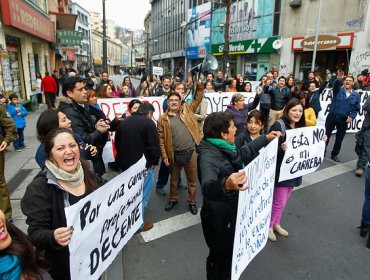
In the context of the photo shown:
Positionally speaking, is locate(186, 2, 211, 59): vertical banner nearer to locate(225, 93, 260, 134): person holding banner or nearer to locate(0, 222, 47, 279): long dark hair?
locate(225, 93, 260, 134): person holding banner

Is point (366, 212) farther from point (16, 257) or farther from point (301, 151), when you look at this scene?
point (16, 257)

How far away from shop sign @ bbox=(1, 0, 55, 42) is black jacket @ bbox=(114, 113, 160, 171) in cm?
818

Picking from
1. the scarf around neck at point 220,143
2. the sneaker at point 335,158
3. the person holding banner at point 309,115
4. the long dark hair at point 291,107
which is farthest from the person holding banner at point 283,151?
the sneaker at point 335,158

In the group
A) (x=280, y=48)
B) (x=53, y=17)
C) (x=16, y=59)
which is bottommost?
(x=16, y=59)

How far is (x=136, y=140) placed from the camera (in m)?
3.74

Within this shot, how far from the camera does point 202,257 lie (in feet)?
10.8

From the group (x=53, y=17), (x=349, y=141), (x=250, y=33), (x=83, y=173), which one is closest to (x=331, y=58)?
(x=250, y=33)

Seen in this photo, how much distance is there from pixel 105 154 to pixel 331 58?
57.5 feet

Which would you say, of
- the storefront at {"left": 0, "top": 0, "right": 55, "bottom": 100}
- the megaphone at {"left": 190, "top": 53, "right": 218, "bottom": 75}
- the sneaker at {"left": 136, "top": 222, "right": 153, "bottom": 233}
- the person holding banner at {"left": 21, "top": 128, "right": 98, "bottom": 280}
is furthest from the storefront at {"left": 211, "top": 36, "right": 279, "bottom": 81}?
the person holding banner at {"left": 21, "top": 128, "right": 98, "bottom": 280}

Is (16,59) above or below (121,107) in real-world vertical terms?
above

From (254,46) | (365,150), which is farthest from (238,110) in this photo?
(254,46)

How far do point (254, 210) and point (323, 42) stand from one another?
1832cm

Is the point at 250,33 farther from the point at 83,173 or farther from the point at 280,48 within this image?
the point at 83,173

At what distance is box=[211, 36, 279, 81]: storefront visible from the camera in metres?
22.0
